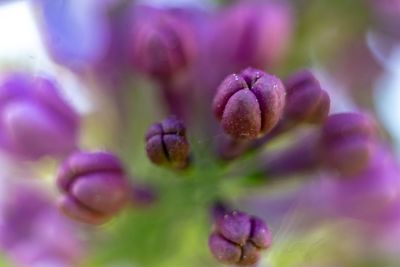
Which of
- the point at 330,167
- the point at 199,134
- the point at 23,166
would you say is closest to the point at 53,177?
the point at 23,166

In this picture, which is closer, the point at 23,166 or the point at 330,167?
the point at 330,167

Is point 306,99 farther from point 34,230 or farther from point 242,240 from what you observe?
point 34,230

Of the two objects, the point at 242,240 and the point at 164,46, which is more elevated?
the point at 164,46

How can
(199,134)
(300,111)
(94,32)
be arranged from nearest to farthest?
1. (300,111)
2. (199,134)
3. (94,32)

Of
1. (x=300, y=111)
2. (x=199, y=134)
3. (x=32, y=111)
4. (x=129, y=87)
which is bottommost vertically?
(x=300, y=111)

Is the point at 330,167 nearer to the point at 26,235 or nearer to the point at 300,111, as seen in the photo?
the point at 300,111

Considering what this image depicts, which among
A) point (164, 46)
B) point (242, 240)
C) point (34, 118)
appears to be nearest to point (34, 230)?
point (34, 118)
